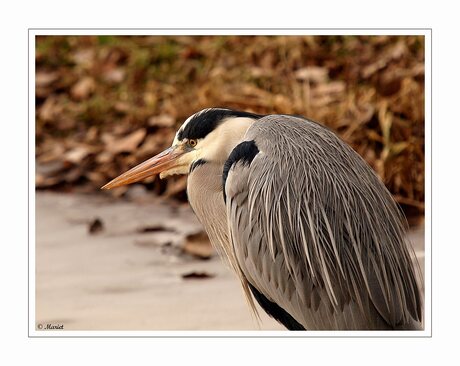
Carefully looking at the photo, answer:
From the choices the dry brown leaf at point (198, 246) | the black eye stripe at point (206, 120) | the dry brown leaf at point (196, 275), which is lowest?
the dry brown leaf at point (196, 275)

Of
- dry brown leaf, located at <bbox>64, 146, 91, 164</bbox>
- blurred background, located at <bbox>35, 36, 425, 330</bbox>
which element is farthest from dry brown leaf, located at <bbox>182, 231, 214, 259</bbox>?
dry brown leaf, located at <bbox>64, 146, 91, 164</bbox>

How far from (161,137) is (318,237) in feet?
7.45

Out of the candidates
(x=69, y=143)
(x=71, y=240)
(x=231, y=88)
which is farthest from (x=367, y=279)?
(x=69, y=143)

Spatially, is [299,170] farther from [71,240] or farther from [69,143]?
[69,143]

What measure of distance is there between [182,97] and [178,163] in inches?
74.5

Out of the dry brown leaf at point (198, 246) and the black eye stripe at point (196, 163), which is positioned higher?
the black eye stripe at point (196, 163)

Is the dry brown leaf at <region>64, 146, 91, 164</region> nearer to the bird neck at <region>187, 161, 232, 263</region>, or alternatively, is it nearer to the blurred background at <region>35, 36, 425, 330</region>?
the blurred background at <region>35, 36, 425, 330</region>

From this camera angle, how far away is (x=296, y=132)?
2.53m

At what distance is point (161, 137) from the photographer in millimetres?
4508

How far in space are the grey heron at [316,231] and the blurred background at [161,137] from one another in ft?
1.69

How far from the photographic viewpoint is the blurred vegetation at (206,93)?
3811 millimetres

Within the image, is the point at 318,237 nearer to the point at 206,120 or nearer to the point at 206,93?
the point at 206,120

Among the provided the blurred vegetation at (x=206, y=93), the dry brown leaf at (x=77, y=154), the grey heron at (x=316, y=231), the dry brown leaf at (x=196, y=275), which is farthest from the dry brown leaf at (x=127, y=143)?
the grey heron at (x=316, y=231)

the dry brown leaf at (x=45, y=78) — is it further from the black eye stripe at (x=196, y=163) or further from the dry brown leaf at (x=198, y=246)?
the black eye stripe at (x=196, y=163)
